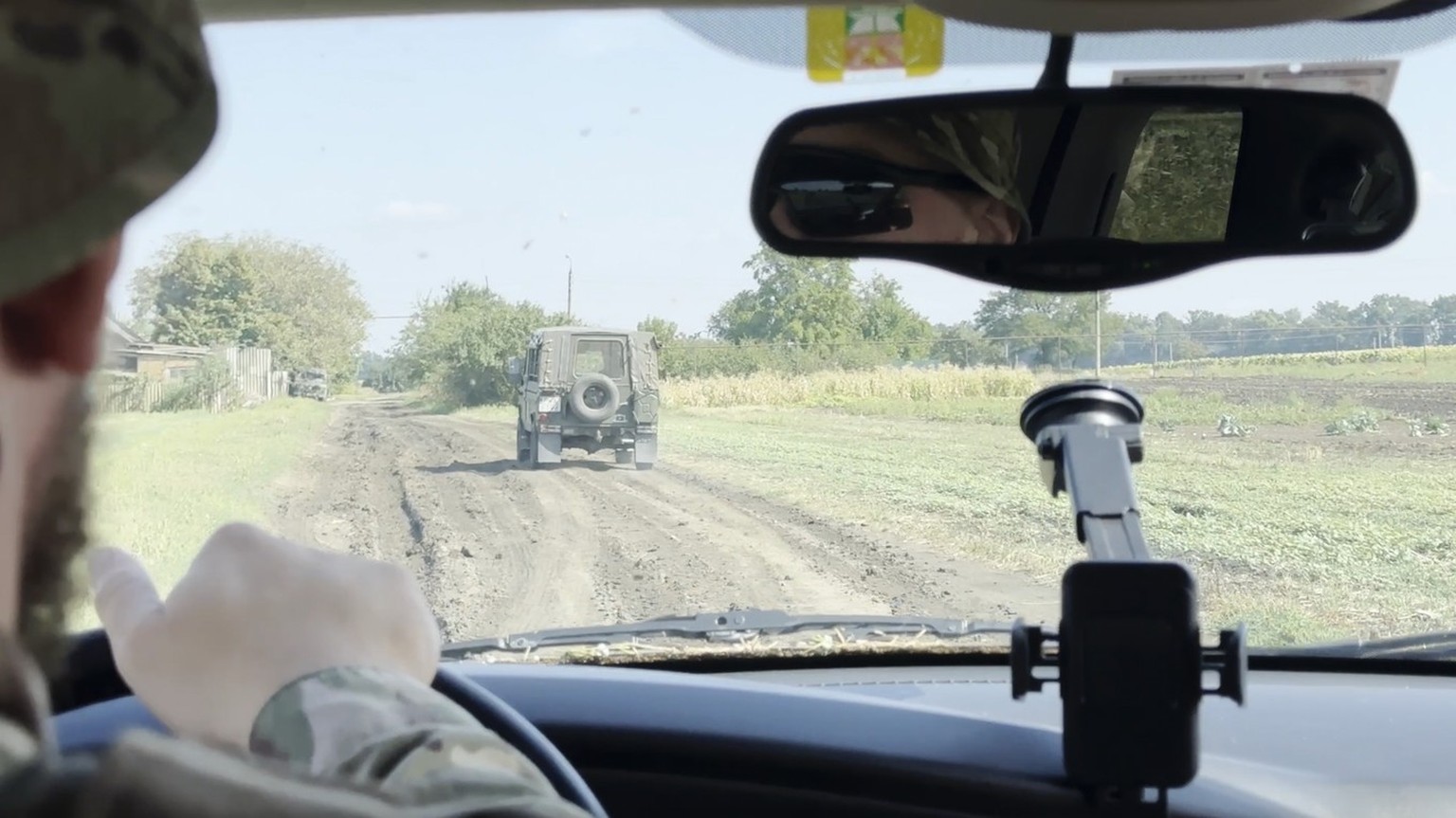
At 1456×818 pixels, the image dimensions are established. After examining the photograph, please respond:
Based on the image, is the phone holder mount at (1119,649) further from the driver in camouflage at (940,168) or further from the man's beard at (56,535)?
the man's beard at (56,535)

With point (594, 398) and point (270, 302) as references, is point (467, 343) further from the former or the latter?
point (270, 302)

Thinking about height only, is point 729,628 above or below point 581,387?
below

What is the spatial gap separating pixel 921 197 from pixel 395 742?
2.03 m

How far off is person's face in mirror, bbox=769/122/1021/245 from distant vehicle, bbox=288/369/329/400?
6.37ft

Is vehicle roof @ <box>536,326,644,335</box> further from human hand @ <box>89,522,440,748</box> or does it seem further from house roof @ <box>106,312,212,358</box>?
human hand @ <box>89,522,440,748</box>

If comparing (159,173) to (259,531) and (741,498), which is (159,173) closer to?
(259,531)

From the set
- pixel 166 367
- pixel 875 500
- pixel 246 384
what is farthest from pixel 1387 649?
pixel 246 384

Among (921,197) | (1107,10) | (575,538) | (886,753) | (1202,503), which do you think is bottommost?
(886,753)

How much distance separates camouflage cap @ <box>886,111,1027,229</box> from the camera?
2.74 metres

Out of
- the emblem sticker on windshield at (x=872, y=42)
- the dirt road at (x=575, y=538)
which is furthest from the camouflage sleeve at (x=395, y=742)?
the dirt road at (x=575, y=538)

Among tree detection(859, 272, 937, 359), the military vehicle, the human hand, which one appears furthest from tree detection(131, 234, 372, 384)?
the human hand

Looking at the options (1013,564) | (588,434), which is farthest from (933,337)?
(588,434)

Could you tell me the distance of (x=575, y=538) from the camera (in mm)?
5082

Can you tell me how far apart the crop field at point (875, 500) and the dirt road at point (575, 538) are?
12 mm
